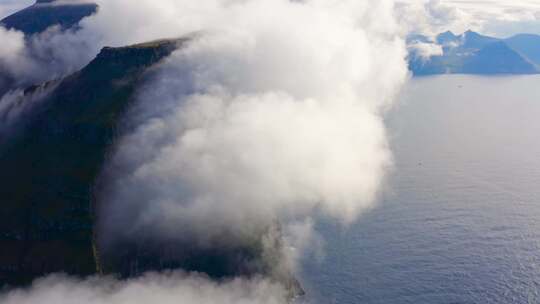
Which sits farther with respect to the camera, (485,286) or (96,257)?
(96,257)

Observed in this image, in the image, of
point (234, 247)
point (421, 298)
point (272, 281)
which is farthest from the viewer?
point (234, 247)

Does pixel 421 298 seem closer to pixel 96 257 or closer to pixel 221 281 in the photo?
pixel 221 281

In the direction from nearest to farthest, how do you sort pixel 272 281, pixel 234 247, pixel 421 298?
pixel 421 298, pixel 272 281, pixel 234 247

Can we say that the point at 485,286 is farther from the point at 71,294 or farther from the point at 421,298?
the point at 71,294

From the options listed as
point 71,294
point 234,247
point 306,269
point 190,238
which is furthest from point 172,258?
point 306,269

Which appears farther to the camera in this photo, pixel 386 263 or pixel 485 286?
pixel 386 263

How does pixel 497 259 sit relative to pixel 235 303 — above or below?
below

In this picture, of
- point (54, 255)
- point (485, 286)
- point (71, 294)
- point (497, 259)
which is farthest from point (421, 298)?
point (54, 255)

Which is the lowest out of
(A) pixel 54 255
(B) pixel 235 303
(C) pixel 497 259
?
(C) pixel 497 259

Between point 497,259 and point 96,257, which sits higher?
point 96,257
